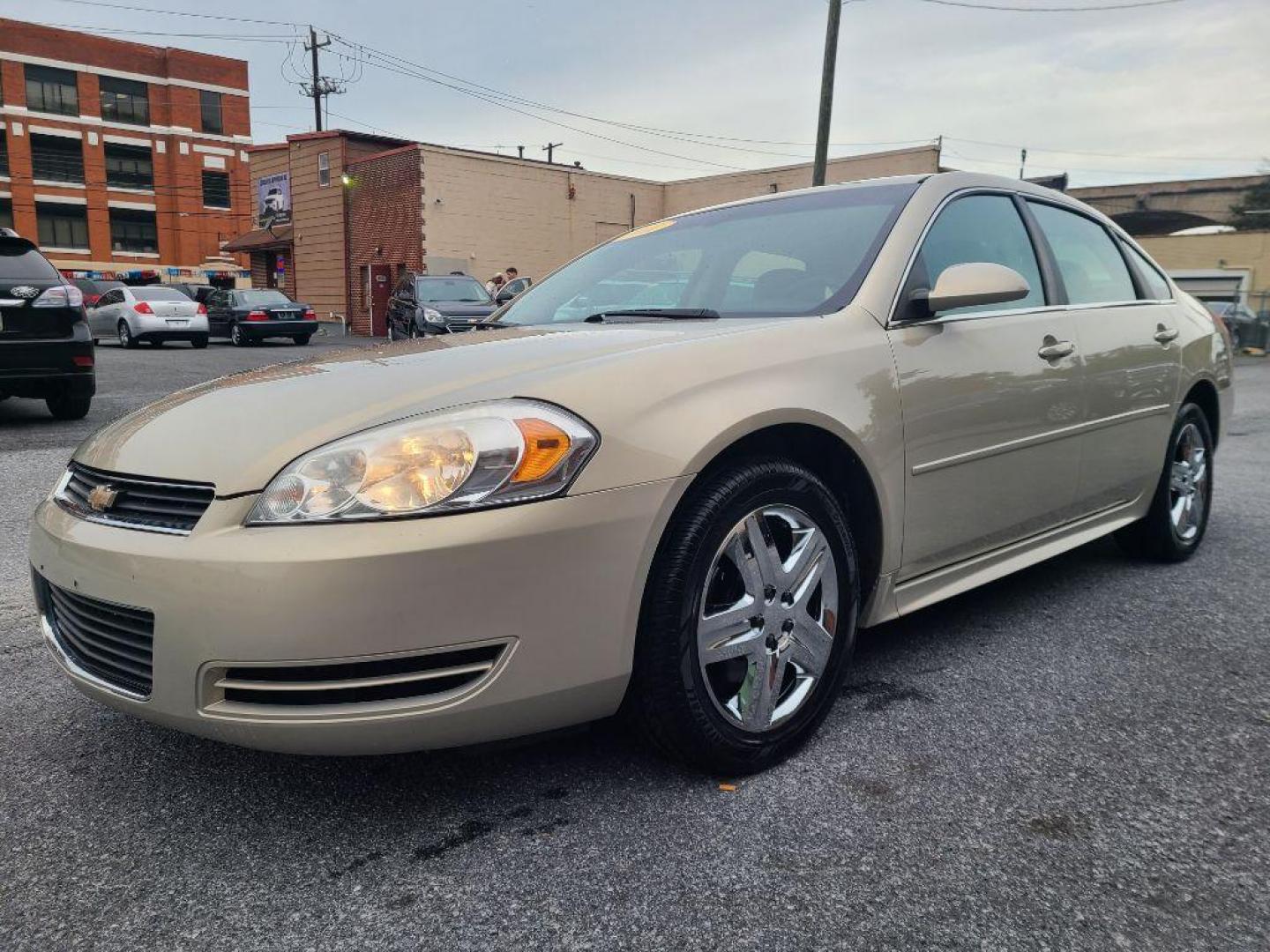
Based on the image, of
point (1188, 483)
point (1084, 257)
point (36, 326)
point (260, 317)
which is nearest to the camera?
point (1084, 257)

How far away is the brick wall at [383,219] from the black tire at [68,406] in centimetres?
1969

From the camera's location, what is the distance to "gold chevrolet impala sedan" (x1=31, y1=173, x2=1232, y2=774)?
1722 millimetres

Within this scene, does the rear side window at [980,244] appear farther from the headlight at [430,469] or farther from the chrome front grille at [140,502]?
the chrome front grille at [140,502]

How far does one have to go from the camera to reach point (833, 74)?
1470 centimetres

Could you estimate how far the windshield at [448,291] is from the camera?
1591 cm

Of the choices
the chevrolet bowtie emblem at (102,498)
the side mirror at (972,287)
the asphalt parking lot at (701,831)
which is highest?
the side mirror at (972,287)

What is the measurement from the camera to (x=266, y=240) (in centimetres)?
3397

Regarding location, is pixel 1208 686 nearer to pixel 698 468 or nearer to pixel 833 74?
pixel 698 468

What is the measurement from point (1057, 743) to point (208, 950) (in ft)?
6.24

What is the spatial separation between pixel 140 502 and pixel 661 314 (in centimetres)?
145

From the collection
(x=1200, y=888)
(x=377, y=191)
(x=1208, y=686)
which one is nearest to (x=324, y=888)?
(x=1200, y=888)

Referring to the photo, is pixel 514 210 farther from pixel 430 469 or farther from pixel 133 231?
pixel 133 231

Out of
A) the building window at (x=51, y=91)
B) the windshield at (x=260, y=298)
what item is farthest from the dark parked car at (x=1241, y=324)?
the building window at (x=51, y=91)

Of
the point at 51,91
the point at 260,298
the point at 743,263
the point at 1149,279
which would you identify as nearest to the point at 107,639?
the point at 743,263
